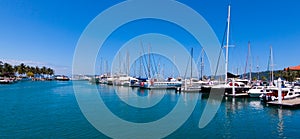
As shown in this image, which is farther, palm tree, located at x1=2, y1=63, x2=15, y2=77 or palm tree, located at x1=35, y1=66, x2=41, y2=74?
palm tree, located at x1=35, y1=66, x2=41, y2=74

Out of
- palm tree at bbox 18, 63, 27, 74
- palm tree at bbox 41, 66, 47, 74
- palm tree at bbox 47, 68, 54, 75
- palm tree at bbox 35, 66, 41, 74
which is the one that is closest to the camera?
palm tree at bbox 18, 63, 27, 74

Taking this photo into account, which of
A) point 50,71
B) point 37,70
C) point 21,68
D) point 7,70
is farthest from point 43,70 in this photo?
point 7,70

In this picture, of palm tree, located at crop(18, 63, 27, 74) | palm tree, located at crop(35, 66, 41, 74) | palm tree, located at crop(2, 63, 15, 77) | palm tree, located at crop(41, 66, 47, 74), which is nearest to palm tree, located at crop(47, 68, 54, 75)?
palm tree, located at crop(41, 66, 47, 74)

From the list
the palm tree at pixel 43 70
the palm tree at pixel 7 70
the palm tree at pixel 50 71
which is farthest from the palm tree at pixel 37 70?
the palm tree at pixel 7 70

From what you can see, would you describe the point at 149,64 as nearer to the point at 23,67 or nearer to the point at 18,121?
the point at 18,121

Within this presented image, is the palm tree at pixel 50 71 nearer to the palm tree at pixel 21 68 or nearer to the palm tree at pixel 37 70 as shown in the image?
the palm tree at pixel 37 70

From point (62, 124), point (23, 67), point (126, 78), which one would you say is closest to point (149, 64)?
point (126, 78)

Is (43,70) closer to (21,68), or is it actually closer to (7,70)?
(21,68)

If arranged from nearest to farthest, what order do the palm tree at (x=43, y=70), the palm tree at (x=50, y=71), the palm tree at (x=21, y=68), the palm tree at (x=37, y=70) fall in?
the palm tree at (x=21, y=68) → the palm tree at (x=37, y=70) → the palm tree at (x=43, y=70) → the palm tree at (x=50, y=71)

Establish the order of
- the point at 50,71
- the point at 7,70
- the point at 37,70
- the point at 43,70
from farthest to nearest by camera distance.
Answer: the point at 50,71 < the point at 43,70 < the point at 37,70 < the point at 7,70

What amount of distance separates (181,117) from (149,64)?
4662cm

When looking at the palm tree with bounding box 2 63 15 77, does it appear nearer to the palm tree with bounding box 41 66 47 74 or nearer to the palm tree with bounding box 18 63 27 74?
the palm tree with bounding box 18 63 27 74

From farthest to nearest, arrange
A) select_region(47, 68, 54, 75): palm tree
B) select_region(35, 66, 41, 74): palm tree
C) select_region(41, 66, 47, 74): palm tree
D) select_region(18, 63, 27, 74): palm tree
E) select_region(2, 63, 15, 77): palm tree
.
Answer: select_region(47, 68, 54, 75): palm tree → select_region(41, 66, 47, 74): palm tree → select_region(35, 66, 41, 74): palm tree → select_region(18, 63, 27, 74): palm tree → select_region(2, 63, 15, 77): palm tree

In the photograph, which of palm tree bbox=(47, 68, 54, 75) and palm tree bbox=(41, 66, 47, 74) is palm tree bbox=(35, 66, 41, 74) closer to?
palm tree bbox=(41, 66, 47, 74)
